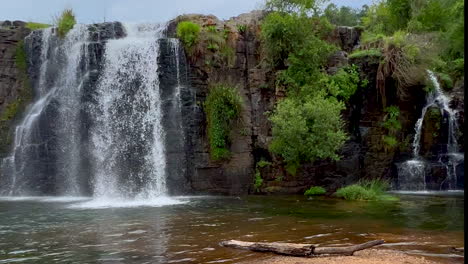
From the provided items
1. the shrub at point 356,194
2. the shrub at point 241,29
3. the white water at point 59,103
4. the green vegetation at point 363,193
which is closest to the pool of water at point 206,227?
the green vegetation at point 363,193

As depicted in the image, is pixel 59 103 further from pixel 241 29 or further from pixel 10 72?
pixel 241 29

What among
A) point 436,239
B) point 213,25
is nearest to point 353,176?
point 213,25

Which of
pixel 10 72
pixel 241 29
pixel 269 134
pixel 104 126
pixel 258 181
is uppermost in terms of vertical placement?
pixel 241 29

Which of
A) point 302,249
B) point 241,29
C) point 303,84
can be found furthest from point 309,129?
point 302,249

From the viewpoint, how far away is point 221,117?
22344mm

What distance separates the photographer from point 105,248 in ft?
33.0

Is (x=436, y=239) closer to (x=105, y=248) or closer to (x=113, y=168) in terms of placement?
(x=105, y=248)

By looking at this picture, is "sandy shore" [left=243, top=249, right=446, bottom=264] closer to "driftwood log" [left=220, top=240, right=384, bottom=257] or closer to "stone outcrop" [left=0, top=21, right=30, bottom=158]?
"driftwood log" [left=220, top=240, right=384, bottom=257]

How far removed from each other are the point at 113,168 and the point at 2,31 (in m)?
9.82

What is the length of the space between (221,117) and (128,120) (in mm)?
4144

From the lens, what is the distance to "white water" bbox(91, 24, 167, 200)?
21594 millimetres

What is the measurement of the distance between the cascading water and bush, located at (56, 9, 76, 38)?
1709cm

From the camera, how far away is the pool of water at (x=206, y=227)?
31.0 feet

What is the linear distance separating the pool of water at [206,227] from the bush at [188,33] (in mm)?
8434
